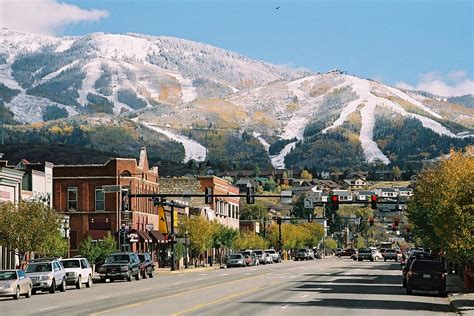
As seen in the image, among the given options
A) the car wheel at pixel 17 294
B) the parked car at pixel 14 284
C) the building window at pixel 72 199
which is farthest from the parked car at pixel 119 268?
the building window at pixel 72 199

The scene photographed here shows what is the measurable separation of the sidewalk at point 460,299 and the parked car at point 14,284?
2034 centimetres

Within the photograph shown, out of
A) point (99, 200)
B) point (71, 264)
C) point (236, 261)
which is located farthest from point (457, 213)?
point (236, 261)

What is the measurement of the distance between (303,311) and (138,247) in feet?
251

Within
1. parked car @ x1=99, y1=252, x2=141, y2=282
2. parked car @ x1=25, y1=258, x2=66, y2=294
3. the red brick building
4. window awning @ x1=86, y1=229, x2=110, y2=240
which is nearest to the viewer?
parked car @ x1=25, y1=258, x2=66, y2=294

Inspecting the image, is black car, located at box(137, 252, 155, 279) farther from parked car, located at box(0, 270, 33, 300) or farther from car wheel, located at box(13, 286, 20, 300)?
car wheel, located at box(13, 286, 20, 300)

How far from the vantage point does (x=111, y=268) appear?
73500 millimetres

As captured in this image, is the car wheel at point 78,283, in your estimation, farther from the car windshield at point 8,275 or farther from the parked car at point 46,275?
the car windshield at point 8,275

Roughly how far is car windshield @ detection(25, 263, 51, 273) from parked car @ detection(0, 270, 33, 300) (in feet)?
14.9

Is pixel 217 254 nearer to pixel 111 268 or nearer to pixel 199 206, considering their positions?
pixel 199 206

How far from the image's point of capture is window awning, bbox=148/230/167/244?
11744 cm

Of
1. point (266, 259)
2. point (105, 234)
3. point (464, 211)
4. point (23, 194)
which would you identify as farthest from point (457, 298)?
point (266, 259)

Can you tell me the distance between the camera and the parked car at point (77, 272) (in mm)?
62625

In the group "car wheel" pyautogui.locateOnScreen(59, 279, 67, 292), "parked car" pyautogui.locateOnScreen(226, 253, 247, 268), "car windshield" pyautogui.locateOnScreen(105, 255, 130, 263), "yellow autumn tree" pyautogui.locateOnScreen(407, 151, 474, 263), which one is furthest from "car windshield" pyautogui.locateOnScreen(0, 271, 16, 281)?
"parked car" pyautogui.locateOnScreen(226, 253, 247, 268)

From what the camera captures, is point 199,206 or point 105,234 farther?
point 199,206
